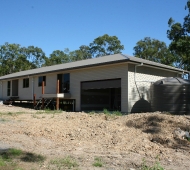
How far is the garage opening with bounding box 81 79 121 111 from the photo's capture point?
760 inches

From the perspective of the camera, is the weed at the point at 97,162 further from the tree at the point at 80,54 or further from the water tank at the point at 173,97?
the tree at the point at 80,54

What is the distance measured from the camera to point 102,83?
1766 cm

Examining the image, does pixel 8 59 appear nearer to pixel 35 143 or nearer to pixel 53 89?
pixel 53 89

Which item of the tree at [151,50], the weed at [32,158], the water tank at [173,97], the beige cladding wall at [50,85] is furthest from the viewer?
the tree at [151,50]

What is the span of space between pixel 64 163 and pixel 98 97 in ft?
58.9

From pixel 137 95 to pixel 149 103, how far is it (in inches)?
57.7

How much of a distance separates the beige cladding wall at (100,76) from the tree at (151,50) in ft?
97.9

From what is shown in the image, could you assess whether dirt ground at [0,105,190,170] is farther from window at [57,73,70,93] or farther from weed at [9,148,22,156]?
window at [57,73,70,93]

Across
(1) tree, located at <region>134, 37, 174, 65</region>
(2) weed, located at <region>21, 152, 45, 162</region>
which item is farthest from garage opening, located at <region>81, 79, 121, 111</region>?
(1) tree, located at <region>134, 37, 174, 65</region>

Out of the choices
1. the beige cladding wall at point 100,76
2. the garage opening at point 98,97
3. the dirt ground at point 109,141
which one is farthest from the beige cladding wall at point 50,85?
the dirt ground at point 109,141

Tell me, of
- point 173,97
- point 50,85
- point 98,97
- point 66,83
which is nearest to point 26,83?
point 50,85

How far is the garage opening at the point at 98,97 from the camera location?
19.3 metres

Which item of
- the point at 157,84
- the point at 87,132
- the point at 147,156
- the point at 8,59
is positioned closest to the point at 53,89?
the point at 157,84

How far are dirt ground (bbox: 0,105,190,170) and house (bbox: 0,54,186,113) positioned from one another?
606 cm
